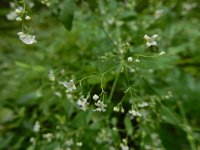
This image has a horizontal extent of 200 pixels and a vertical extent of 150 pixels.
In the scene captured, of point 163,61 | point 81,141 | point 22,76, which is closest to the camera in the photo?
point 81,141

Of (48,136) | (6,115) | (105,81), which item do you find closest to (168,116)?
(105,81)

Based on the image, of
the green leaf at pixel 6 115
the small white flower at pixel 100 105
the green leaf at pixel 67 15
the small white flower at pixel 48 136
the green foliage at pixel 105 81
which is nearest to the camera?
the small white flower at pixel 100 105

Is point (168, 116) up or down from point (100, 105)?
up

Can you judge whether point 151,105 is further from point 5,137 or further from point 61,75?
point 5,137

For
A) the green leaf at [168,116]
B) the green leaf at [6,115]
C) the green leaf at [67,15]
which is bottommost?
the green leaf at [168,116]

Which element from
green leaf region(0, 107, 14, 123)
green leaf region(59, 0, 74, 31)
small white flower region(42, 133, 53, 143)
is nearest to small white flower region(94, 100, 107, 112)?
green leaf region(59, 0, 74, 31)

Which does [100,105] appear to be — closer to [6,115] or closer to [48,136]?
[48,136]

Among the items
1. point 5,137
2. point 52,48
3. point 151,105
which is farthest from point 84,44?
point 151,105

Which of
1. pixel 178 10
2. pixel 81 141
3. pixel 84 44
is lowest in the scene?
pixel 81 141

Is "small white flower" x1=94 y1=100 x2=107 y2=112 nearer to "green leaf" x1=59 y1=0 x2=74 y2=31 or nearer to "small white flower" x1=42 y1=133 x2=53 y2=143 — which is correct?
"green leaf" x1=59 y1=0 x2=74 y2=31

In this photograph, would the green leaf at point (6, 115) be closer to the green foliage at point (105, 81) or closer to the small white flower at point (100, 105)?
the green foliage at point (105, 81)

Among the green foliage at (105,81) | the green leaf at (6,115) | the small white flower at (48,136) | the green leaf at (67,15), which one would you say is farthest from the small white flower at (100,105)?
the green leaf at (6,115)
